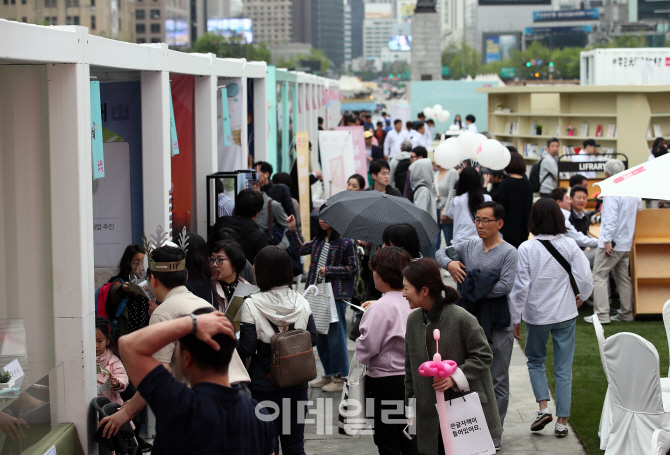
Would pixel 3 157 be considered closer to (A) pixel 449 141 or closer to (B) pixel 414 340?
(B) pixel 414 340

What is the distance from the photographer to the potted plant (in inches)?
159

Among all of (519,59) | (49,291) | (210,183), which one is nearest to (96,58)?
(49,291)

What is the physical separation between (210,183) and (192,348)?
5.21m

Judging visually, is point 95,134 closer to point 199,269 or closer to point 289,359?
point 199,269

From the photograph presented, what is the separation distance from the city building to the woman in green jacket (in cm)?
12023

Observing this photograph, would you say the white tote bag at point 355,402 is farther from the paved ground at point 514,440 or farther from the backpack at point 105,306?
the backpack at point 105,306

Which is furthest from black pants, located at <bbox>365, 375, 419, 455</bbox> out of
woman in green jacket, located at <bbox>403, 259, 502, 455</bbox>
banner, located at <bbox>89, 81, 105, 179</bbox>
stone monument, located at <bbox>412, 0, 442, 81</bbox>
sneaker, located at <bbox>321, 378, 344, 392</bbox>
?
stone monument, located at <bbox>412, 0, 442, 81</bbox>

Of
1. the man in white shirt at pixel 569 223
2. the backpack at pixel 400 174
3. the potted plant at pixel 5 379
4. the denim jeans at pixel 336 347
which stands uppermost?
the backpack at pixel 400 174

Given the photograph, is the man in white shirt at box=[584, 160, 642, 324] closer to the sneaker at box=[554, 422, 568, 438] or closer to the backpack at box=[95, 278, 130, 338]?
the sneaker at box=[554, 422, 568, 438]

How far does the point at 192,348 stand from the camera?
2.68 m

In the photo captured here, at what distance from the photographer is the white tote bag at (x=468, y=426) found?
13.0 feet

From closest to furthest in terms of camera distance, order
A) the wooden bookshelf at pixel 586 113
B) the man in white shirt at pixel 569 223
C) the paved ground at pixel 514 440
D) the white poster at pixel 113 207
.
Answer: the paved ground at pixel 514 440 < the white poster at pixel 113 207 < the man in white shirt at pixel 569 223 < the wooden bookshelf at pixel 586 113

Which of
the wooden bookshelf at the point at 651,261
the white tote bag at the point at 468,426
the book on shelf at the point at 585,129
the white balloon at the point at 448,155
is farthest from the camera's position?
the book on shelf at the point at 585,129

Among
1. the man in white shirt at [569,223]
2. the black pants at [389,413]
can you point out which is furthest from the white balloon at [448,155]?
the black pants at [389,413]
